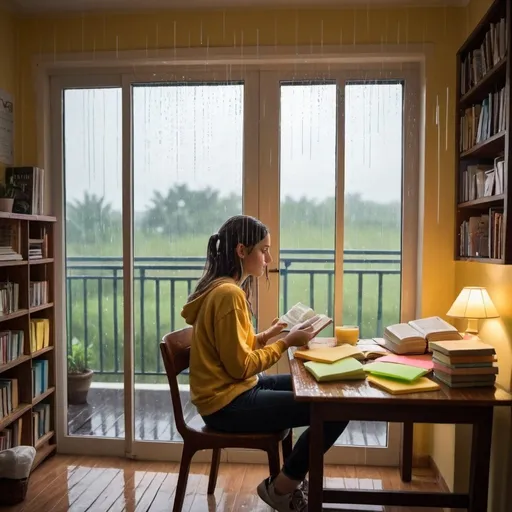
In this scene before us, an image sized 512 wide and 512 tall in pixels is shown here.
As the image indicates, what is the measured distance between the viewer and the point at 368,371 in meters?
1.74

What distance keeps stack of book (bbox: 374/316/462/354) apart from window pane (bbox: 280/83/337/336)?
21.8 inches

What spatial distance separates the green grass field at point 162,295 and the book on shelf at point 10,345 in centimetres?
36

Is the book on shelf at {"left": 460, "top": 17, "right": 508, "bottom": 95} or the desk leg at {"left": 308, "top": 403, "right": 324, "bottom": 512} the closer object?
the desk leg at {"left": 308, "top": 403, "right": 324, "bottom": 512}

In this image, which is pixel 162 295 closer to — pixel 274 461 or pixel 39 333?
pixel 39 333

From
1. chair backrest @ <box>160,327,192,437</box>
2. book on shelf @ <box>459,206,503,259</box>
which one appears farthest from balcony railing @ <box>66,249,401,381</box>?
chair backrest @ <box>160,327,192,437</box>

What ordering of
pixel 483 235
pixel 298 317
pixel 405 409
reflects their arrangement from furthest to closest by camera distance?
pixel 298 317, pixel 483 235, pixel 405 409

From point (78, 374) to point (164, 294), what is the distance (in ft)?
2.25

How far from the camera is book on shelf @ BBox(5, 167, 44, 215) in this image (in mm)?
2465

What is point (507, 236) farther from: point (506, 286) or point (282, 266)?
point (282, 266)

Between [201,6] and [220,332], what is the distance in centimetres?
172

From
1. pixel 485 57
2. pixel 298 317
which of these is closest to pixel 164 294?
pixel 298 317

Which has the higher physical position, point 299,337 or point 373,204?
point 373,204

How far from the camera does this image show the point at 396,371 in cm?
167

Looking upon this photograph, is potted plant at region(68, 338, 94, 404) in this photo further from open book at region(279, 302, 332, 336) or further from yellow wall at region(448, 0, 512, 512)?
yellow wall at region(448, 0, 512, 512)
